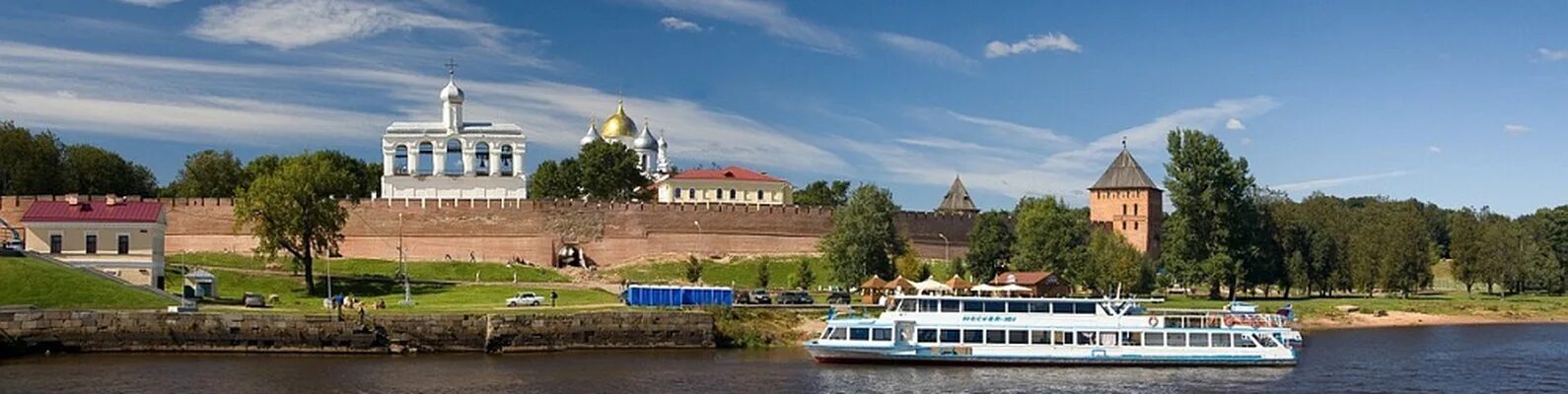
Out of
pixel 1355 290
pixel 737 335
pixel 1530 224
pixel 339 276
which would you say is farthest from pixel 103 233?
pixel 1530 224

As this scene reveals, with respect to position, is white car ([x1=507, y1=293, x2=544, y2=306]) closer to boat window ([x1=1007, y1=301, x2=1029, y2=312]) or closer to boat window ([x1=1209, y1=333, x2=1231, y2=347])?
boat window ([x1=1007, y1=301, x2=1029, y2=312])

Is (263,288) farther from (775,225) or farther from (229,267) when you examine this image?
(775,225)

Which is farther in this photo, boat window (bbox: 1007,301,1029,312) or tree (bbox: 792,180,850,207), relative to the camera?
tree (bbox: 792,180,850,207)

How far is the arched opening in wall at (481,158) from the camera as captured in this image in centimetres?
9556

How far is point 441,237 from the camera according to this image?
Result: 84.9m

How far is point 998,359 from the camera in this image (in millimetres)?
45406

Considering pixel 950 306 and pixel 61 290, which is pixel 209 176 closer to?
pixel 61 290

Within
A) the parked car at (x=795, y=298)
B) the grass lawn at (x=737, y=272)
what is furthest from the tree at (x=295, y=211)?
the parked car at (x=795, y=298)

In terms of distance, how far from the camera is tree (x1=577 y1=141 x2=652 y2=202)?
10106 centimetres

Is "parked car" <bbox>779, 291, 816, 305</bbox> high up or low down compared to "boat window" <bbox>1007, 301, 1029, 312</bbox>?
down

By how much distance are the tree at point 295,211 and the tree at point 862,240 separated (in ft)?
78.0

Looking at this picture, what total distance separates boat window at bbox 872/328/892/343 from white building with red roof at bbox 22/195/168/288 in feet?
99.6

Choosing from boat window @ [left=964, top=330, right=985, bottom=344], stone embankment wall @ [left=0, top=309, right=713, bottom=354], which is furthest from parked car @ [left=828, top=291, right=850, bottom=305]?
stone embankment wall @ [left=0, top=309, right=713, bottom=354]

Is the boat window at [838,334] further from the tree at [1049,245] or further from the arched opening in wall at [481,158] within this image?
the arched opening in wall at [481,158]
